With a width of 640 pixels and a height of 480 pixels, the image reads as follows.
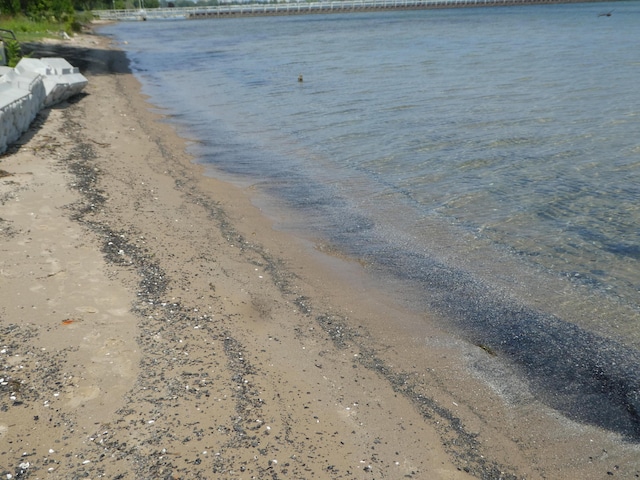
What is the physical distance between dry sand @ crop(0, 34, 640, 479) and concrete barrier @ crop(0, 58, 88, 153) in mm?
3228

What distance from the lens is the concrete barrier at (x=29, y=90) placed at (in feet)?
37.4

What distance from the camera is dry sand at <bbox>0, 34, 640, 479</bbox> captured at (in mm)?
4348

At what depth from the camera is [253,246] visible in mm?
8547

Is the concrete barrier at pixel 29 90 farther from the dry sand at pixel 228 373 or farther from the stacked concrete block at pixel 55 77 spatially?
the dry sand at pixel 228 373

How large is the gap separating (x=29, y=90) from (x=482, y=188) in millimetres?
9759

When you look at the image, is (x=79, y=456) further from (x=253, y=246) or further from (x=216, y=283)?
(x=253, y=246)

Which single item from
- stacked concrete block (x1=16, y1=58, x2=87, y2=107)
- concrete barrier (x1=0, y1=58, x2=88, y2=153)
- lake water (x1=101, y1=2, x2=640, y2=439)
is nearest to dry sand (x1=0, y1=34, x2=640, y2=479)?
lake water (x1=101, y1=2, x2=640, y2=439)

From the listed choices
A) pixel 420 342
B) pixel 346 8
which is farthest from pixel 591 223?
pixel 346 8

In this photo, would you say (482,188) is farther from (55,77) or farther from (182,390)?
(55,77)

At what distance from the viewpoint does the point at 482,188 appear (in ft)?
36.5

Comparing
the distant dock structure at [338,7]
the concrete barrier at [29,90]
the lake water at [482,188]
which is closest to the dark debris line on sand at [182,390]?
the lake water at [482,188]

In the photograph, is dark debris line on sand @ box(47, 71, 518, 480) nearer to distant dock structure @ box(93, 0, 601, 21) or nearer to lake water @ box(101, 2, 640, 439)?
lake water @ box(101, 2, 640, 439)

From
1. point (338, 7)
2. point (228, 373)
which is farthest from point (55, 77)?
point (338, 7)

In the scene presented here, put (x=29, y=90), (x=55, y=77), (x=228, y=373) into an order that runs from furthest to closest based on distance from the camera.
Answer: (x=55, y=77)
(x=29, y=90)
(x=228, y=373)
